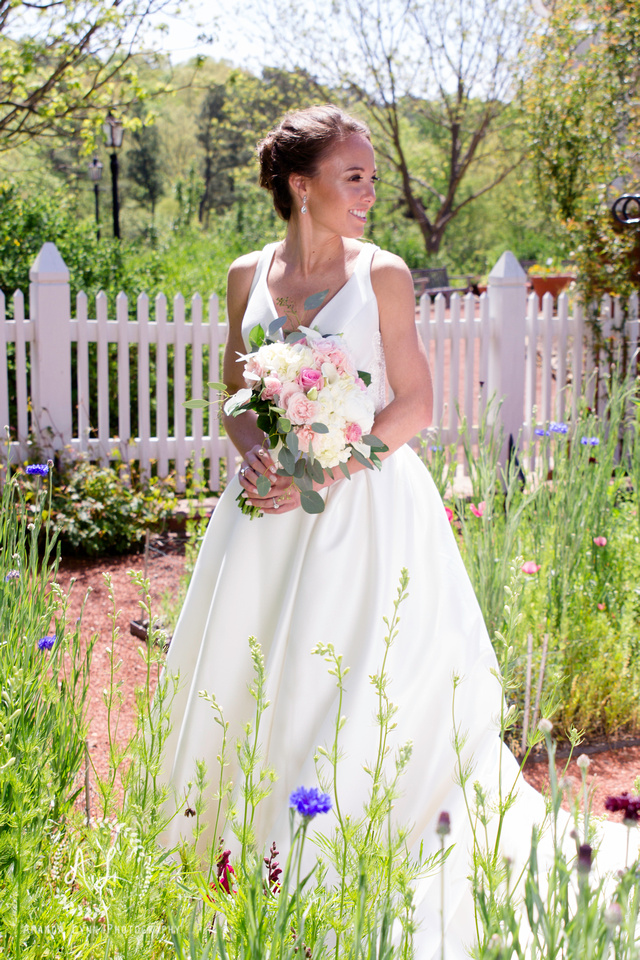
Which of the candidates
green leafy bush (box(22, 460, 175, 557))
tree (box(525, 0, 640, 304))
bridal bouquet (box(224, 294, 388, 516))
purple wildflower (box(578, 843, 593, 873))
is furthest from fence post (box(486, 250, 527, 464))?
purple wildflower (box(578, 843, 593, 873))

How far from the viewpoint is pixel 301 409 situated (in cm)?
194

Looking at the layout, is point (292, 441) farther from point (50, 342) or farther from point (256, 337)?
point (50, 342)

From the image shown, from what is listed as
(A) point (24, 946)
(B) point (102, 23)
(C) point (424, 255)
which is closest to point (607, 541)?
(A) point (24, 946)

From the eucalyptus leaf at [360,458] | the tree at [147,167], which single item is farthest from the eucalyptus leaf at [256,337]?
the tree at [147,167]

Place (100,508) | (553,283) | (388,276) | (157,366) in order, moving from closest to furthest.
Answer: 1. (388,276)
2. (100,508)
3. (157,366)
4. (553,283)

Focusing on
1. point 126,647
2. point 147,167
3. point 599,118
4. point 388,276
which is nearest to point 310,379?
point 388,276

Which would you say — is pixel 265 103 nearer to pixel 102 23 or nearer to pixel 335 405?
pixel 102 23

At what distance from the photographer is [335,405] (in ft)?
6.48

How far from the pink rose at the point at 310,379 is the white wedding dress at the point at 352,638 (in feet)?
1.09

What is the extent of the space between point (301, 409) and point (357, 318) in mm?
467

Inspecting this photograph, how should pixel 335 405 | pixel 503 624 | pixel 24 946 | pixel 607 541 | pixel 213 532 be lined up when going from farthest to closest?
1. pixel 607 541
2. pixel 503 624
3. pixel 213 532
4. pixel 335 405
5. pixel 24 946

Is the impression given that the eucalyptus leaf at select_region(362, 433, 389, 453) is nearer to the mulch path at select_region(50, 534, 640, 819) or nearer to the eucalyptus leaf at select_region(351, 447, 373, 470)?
the eucalyptus leaf at select_region(351, 447, 373, 470)

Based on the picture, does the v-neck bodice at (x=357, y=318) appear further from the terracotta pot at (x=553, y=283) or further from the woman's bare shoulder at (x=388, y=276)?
the terracotta pot at (x=553, y=283)

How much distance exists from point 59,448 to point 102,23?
10.3 feet
